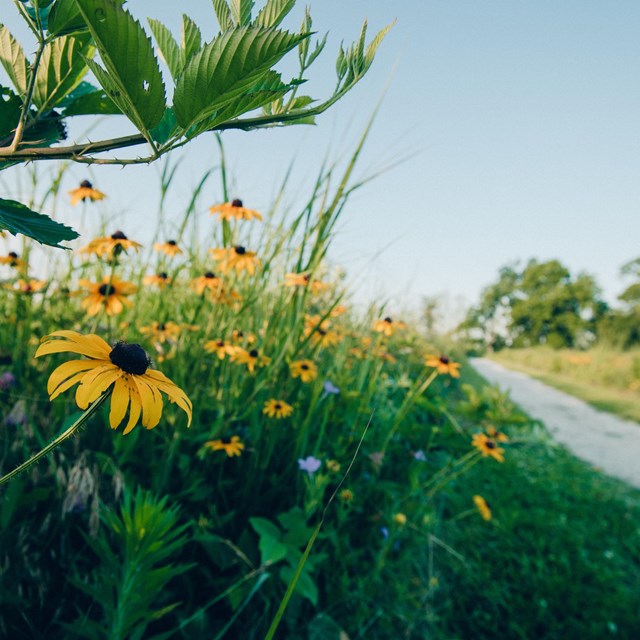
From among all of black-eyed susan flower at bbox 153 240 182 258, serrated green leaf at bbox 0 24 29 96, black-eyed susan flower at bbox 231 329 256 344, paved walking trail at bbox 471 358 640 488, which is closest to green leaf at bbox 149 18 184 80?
serrated green leaf at bbox 0 24 29 96

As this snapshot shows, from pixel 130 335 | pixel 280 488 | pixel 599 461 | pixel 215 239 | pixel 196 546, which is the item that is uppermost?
pixel 215 239

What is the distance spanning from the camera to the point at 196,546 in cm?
121

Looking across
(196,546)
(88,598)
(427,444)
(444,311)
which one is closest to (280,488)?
(196,546)

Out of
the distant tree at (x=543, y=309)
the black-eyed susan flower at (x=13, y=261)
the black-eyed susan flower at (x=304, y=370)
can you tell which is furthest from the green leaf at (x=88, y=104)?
the distant tree at (x=543, y=309)

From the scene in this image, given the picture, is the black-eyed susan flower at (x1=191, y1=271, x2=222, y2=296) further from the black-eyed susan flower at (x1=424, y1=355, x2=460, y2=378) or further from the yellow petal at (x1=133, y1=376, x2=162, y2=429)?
the black-eyed susan flower at (x1=424, y1=355, x2=460, y2=378)

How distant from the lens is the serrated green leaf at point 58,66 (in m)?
0.44

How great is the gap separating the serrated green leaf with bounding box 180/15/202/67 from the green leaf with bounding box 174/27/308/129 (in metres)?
0.08

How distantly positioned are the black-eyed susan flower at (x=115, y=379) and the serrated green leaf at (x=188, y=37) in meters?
0.36

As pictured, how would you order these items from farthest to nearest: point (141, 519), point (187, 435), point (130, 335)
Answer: point (130, 335) < point (187, 435) < point (141, 519)

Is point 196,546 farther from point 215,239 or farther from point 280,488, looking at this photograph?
point 215,239

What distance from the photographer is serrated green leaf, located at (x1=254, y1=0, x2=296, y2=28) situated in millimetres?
379

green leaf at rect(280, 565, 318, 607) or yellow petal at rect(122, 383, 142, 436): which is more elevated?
yellow petal at rect(122, 383, 142, 436)

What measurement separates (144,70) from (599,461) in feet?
16.9

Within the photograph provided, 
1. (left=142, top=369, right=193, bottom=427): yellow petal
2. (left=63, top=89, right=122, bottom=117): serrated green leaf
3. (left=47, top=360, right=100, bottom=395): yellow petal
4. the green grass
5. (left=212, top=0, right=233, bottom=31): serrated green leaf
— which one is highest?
(left=212, top=0, right=233, bottom=31): serrated green leaf
